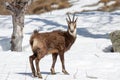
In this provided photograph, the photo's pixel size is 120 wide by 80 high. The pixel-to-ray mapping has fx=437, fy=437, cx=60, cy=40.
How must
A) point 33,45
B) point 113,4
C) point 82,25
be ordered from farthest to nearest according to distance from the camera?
point 113,4, point 82,25, point 33,45

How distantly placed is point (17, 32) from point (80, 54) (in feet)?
8.18

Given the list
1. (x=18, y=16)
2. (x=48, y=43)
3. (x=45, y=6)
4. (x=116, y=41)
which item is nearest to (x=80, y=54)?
(x=116, y=41)

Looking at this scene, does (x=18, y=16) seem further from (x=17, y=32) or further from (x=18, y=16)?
(x=17, y=32)

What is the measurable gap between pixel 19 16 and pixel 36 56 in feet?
19.0

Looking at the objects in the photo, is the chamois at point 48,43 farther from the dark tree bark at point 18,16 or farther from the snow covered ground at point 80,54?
the dark tree bark at point 18,16

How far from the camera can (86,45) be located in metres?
14.9

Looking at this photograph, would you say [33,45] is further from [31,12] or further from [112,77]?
[31,12]

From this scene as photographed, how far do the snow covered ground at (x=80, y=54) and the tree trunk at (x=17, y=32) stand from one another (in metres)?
0.43

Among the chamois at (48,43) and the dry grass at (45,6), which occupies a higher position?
the chamois at (48,43)

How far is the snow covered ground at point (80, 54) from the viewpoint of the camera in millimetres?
9492

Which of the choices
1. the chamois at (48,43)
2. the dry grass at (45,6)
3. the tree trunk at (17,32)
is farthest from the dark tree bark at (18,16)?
the dry grass at (45,6)

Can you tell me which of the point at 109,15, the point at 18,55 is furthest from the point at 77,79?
the point at 109,15

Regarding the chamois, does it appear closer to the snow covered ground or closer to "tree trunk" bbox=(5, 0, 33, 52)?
the snow covered ground

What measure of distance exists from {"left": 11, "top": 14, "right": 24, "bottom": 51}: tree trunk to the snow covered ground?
431 mm
